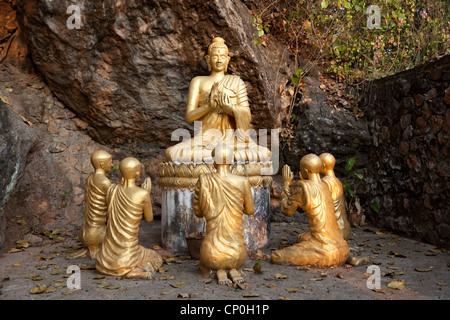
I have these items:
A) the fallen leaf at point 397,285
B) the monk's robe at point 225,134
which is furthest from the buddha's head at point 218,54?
the fallen leaf at point 397,285

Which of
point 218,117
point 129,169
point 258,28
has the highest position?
point 258,28

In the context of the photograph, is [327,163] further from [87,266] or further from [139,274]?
[87,266]

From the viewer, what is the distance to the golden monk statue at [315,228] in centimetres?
418

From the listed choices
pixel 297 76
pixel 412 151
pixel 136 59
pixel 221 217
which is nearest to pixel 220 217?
pixel 221 217

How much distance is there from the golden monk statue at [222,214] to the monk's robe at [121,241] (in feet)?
2.14

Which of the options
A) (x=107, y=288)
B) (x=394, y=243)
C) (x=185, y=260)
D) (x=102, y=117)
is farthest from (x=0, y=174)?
(x=394, y=243)

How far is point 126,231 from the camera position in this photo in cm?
395

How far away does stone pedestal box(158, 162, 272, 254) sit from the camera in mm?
4844

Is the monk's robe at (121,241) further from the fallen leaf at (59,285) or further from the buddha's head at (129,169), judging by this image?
the fallen leaf at (59,285)

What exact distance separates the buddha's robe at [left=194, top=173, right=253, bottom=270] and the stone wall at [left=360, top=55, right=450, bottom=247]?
2.83 metres

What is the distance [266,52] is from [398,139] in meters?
2.91

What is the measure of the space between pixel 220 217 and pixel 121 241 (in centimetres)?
102

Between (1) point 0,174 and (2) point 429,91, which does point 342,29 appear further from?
(1) point 0,174

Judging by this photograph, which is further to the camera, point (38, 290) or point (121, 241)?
point (121, 241)
